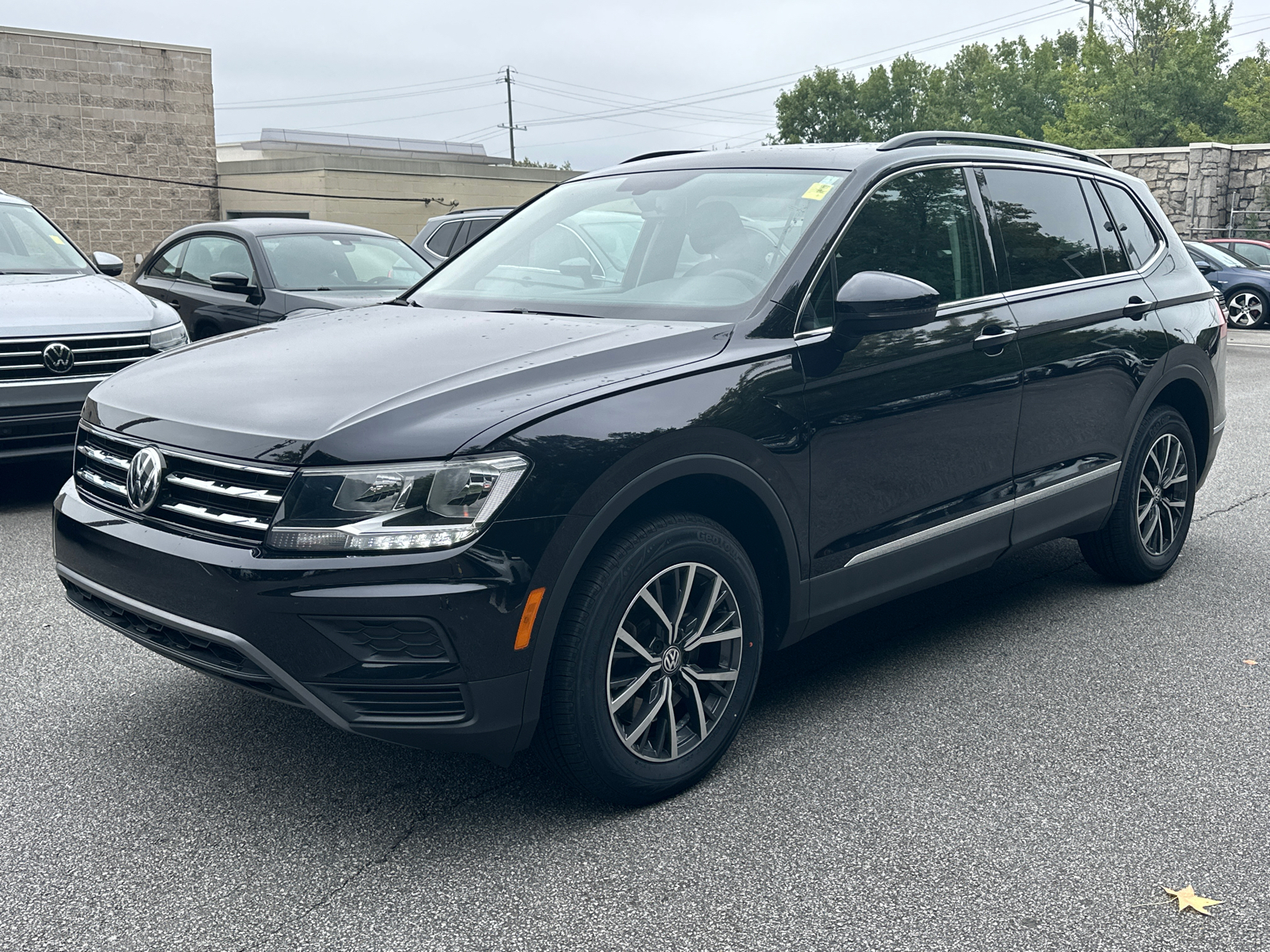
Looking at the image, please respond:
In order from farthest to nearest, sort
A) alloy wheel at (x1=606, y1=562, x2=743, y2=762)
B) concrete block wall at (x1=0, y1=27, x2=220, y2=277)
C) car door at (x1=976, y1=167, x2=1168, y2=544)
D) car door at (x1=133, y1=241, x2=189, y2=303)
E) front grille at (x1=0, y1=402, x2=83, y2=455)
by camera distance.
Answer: concrete block wall at (x1=0, y1=27, x2=220, y2=277)
car door at (x1=133, y1=241, x2=189, y2=303)
front grille at (x1=0, y1=402, x2=83, y2=455)
car door at (x1=976, y1=167, x2=1168, y2=544)
alloy wheel at (x1=606, y1=562, x2=743, y2=762)

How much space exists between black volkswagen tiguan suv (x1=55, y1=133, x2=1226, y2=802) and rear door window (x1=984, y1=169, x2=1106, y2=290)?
16 mm

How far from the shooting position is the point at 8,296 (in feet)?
22.5

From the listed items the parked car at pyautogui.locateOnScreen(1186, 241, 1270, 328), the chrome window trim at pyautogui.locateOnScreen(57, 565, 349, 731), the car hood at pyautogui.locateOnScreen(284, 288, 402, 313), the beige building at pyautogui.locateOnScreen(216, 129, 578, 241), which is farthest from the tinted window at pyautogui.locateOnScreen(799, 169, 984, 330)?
the beige building at pyautogui.locateOnScreen(216, 129, 578, 241)

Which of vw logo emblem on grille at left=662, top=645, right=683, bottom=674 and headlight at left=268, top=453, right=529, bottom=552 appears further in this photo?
vw logo emblem on grille at left=662, top=645, right=683, bottom=674

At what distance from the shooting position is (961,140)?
15.0 feet

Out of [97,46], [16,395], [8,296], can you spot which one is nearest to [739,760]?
[16,395]

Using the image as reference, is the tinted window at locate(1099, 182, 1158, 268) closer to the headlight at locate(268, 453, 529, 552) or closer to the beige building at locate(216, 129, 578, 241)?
the headlight at locate(268, 453, 529, 552)

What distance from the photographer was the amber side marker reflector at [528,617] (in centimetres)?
289

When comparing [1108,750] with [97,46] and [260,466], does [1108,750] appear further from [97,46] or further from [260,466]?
[97,46]

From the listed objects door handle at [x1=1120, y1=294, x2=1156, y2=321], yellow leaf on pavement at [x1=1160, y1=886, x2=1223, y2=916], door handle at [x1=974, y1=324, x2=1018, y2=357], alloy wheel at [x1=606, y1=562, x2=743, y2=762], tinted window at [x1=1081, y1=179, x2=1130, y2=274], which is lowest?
yellow leaf on pavement at [x1=1160, y1=886, x2=1223, y2=916]

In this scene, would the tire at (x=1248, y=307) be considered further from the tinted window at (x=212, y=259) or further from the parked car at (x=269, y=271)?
the tinted window at (x=212, y=259)

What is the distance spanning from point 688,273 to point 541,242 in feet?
2.69

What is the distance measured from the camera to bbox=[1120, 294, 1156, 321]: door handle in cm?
498

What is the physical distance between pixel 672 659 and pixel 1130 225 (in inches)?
130
